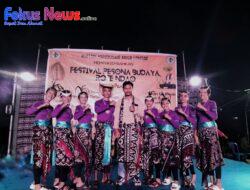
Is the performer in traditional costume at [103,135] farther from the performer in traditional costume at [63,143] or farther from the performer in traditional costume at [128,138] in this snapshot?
the performer in traditional costume at [63,143]

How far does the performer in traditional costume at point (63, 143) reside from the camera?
4.60 meters

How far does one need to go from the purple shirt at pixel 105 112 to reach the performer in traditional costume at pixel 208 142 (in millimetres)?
1516

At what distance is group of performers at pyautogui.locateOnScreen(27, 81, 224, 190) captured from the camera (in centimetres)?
464

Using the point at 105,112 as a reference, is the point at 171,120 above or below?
below

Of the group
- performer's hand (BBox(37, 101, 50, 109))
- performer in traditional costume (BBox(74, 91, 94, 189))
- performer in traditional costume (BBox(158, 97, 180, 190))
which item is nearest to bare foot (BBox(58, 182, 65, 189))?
performer in traditional costume (BBox(74, 91, 94, 189))

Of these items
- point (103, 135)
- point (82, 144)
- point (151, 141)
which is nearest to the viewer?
point (82, 144)

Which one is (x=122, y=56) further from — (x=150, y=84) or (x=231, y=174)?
→ (x=231, y=174)

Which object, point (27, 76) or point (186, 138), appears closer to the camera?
point (186, 138)

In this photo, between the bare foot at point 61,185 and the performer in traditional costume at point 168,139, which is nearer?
the bare foot at point 61,185

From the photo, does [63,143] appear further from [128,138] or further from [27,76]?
[27,76]

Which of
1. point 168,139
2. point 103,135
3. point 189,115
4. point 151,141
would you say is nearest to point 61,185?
point 103,135

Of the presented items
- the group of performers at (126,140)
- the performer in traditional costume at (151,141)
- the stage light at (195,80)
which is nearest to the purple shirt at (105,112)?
the group of performers at (126,140)

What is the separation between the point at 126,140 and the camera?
15.8ft

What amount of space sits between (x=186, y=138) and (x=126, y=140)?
1121 mm
